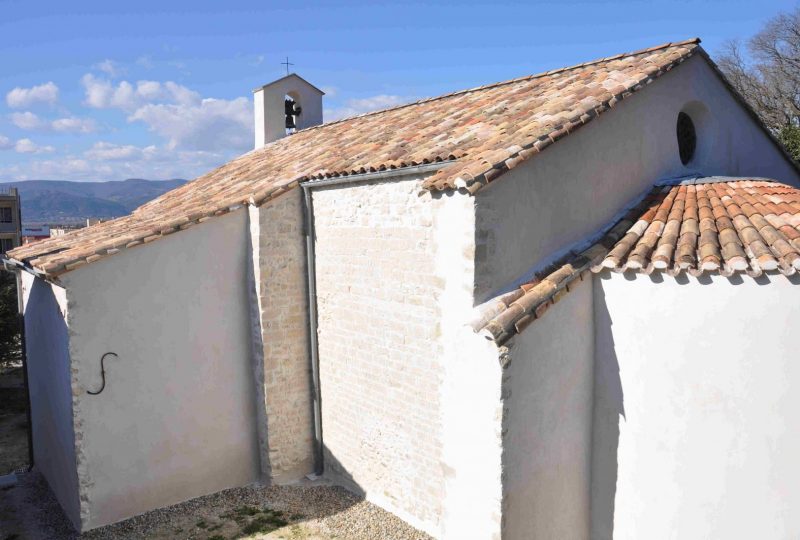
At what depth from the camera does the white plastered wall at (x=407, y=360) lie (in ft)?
20.2

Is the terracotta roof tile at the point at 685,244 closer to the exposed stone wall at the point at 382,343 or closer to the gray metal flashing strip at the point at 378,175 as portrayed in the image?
the exposed stone wall at the point at 382,343

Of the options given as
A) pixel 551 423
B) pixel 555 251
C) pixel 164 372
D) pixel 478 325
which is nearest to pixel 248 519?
pixel 164 372

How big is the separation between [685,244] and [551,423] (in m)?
2.33

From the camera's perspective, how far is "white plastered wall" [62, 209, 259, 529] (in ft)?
25.7

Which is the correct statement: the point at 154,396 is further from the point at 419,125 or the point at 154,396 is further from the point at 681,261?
the point at 681,261

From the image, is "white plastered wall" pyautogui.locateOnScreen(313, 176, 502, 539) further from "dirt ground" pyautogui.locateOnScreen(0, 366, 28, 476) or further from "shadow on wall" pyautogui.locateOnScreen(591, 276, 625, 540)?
"dirt ground" pyautogui.locateOnScreen(0, 366, 28, 476)

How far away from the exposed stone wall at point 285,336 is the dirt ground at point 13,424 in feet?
17.7

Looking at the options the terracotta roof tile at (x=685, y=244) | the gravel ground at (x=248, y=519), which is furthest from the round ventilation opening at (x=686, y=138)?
the gravel ground at (x=248, y=519)

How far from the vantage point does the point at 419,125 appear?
9484 millimetres

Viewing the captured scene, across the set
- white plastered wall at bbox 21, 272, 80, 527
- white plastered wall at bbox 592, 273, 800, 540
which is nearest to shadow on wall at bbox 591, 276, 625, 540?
white plastered wall at bbox 592, 273, 800, 540

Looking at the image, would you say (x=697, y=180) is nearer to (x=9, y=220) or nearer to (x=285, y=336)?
(x=285, y=336)

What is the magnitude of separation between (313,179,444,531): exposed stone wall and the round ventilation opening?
431 cm

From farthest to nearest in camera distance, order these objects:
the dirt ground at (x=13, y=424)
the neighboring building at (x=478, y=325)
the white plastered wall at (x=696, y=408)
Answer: the dirt ground at (x=13, y=424), the neighboring building at (x=478, y=325), the white plastered wall at (x=696, y=408)

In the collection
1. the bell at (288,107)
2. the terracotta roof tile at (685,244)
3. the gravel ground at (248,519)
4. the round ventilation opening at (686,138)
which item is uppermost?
the bell at (288,107)
